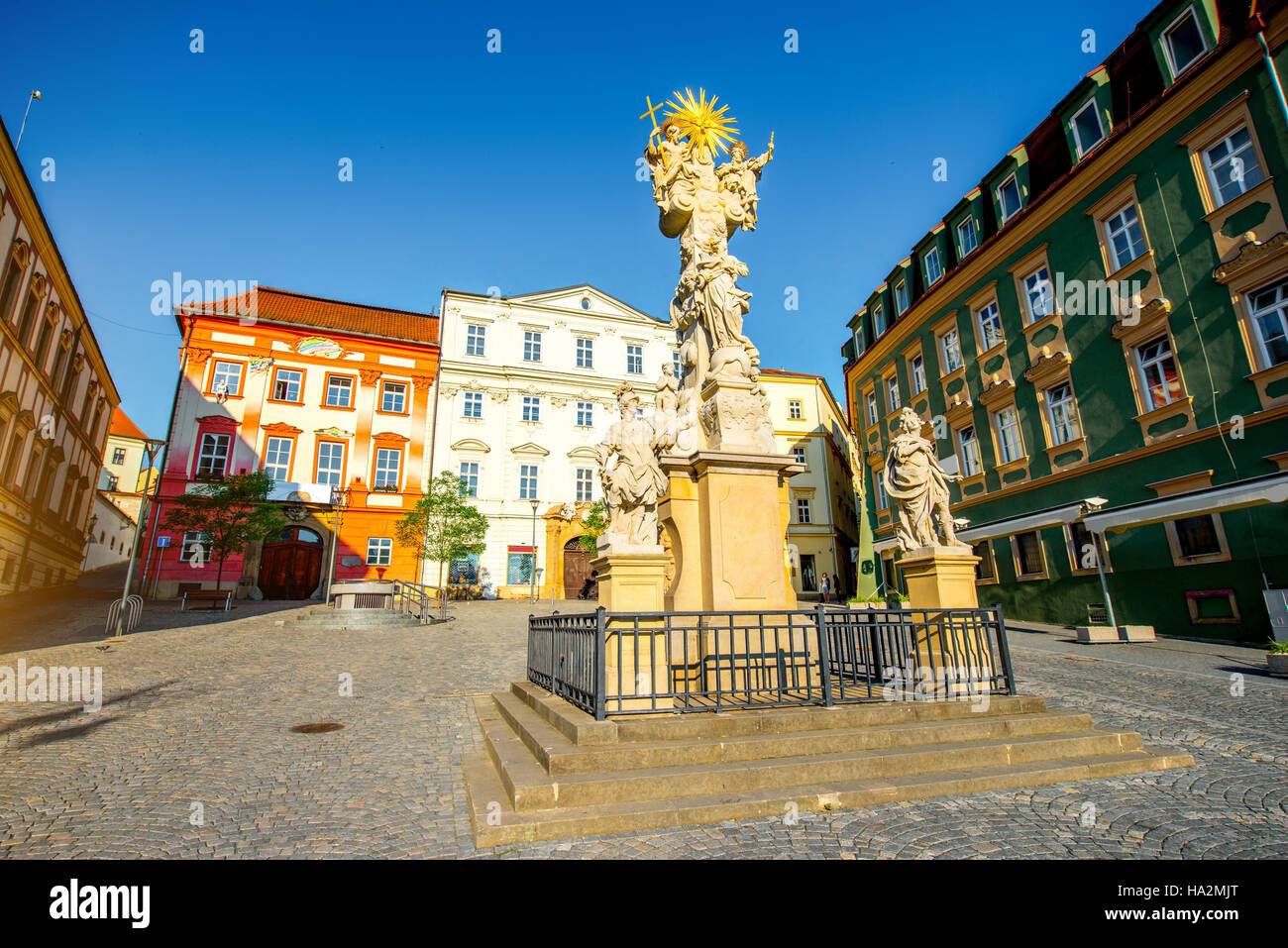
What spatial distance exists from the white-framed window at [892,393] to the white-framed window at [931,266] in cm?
417

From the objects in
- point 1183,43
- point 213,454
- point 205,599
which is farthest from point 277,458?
point 1183,43

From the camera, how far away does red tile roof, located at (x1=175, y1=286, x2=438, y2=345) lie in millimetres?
32944

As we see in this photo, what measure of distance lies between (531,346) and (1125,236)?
28682 mm

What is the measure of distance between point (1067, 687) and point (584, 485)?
28226 mm

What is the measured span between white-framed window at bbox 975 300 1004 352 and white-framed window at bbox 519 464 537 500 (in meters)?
23.0

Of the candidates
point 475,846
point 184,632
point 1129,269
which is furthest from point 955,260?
point 184,632

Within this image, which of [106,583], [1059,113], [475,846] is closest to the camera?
[475,846]

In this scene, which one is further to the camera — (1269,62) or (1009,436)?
(1009,436)

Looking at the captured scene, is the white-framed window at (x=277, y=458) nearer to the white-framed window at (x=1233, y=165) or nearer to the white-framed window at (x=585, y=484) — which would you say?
the white-framed window at (x=585, y=484)

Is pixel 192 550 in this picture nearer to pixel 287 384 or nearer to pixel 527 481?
pixel 287 384

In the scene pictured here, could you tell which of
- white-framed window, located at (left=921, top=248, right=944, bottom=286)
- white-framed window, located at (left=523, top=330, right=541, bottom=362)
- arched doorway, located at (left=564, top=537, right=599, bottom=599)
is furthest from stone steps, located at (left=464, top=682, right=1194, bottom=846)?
white-framed window, located at (left=523, top=330, right=541, bottom=362)

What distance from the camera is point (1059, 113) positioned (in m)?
18.0

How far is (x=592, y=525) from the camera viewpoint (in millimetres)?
32469

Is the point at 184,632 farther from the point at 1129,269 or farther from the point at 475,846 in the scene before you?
the point at 1129,269
